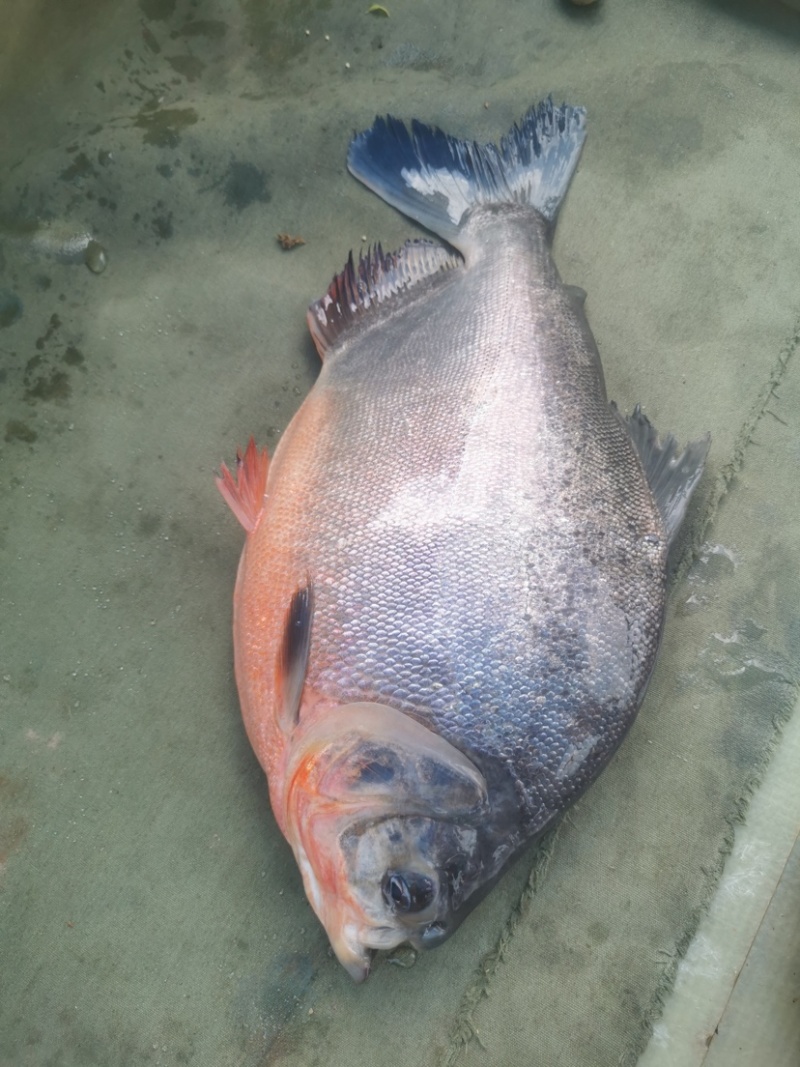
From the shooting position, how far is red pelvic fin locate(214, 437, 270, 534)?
179 cm

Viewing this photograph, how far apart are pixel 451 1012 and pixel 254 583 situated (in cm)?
112

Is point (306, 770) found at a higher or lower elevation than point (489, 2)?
lower

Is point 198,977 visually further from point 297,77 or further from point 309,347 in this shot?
point 297,77

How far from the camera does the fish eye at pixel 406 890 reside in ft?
4.69

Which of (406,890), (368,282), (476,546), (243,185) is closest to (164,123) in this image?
(243,185)

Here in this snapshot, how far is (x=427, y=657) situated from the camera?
5.13 ft

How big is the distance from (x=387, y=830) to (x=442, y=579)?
499 mm

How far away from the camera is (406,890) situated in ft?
4.68

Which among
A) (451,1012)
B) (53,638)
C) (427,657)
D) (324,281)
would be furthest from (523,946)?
(324,281)

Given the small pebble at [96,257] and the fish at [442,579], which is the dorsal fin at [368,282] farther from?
the small pebble at [96,257]

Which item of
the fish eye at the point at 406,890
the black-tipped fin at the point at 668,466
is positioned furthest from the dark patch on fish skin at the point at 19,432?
the black-tipped fin at the point at 668,466

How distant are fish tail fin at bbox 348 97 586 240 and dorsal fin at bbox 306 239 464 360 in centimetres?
10

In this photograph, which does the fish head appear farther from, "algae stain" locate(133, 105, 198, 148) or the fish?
"algae stain" locate(133, 105, 198, 148)

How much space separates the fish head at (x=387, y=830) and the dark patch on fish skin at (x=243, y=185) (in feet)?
4.56
